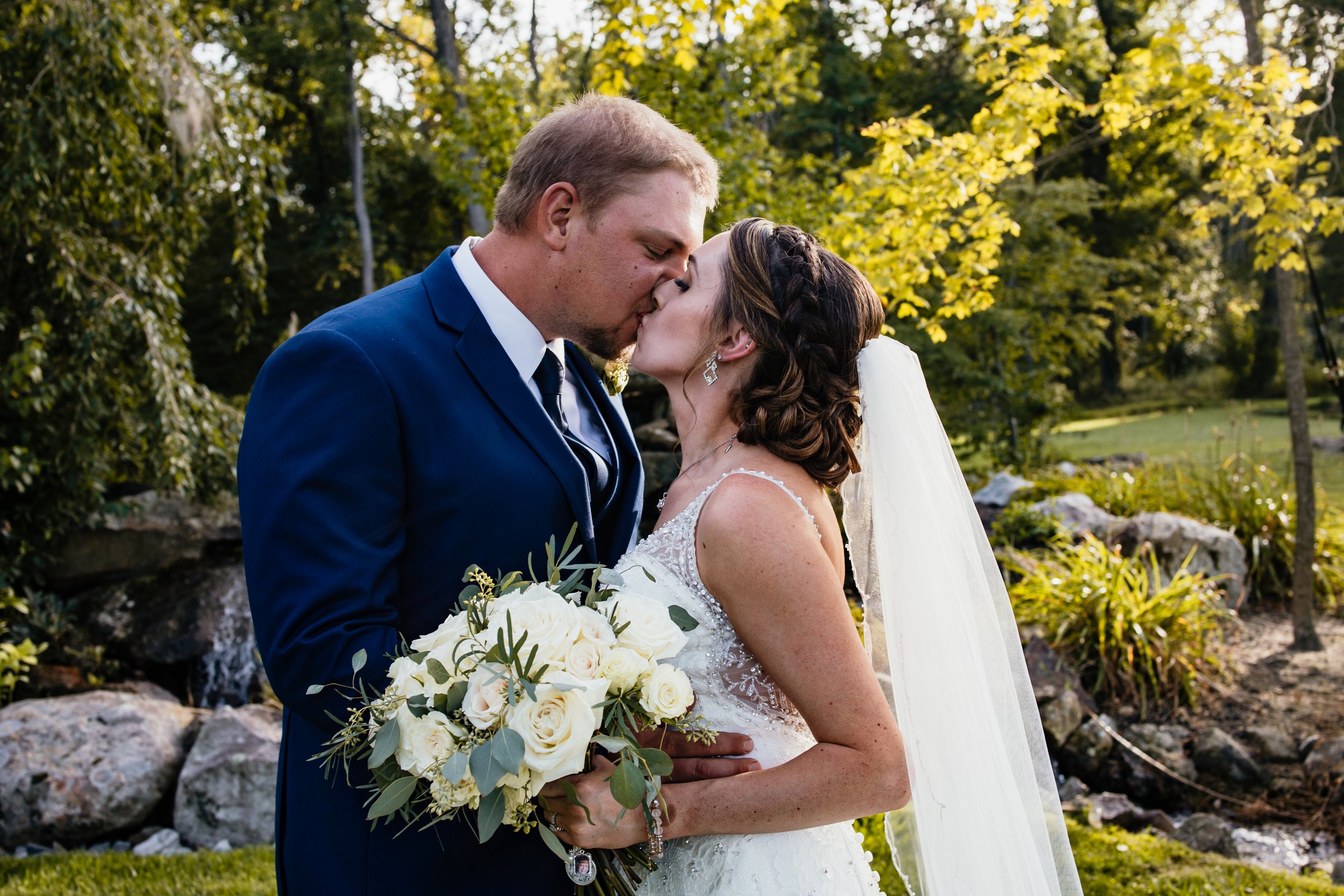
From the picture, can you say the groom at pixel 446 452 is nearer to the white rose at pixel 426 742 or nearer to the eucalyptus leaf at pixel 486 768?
the white rose at pixel 426 742

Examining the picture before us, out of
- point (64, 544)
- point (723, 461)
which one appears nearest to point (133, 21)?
point (64, 544)

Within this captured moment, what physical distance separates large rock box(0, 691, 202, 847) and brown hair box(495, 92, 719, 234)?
15.8 ft

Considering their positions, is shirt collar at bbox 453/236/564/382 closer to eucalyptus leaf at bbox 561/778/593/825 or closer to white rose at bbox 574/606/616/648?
white rose at bbox 574/606/616/648

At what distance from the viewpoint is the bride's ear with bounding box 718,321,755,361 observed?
2.47 m

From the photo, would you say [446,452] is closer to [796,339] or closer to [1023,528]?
[796,339]

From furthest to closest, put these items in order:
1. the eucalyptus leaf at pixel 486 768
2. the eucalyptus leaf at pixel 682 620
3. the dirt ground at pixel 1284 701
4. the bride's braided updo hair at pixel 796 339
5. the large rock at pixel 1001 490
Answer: the large rock at pixel 1001 490
the dirt ground at pixel 1284 701
the bride's braided updo hair at pixel 796 339
the eucalyptus leaf at pixel 682 620
the eucalyptus leaf at pixel 486 768

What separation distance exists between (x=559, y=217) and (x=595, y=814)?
146 cm

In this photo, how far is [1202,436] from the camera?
65.6ft

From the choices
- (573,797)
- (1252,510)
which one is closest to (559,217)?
(573,797)

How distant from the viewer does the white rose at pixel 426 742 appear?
1615 millimetres

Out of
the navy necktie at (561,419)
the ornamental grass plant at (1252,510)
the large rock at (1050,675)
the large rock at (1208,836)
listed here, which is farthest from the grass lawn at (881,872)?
the ornamental grass plant at (1252,510)

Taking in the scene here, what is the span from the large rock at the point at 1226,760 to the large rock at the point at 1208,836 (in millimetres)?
887

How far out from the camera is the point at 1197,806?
229 inches

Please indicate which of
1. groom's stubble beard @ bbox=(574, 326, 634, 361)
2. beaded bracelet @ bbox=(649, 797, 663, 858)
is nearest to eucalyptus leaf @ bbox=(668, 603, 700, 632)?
beaded bracelet @ bbox=(649, 797, 663, 858)
